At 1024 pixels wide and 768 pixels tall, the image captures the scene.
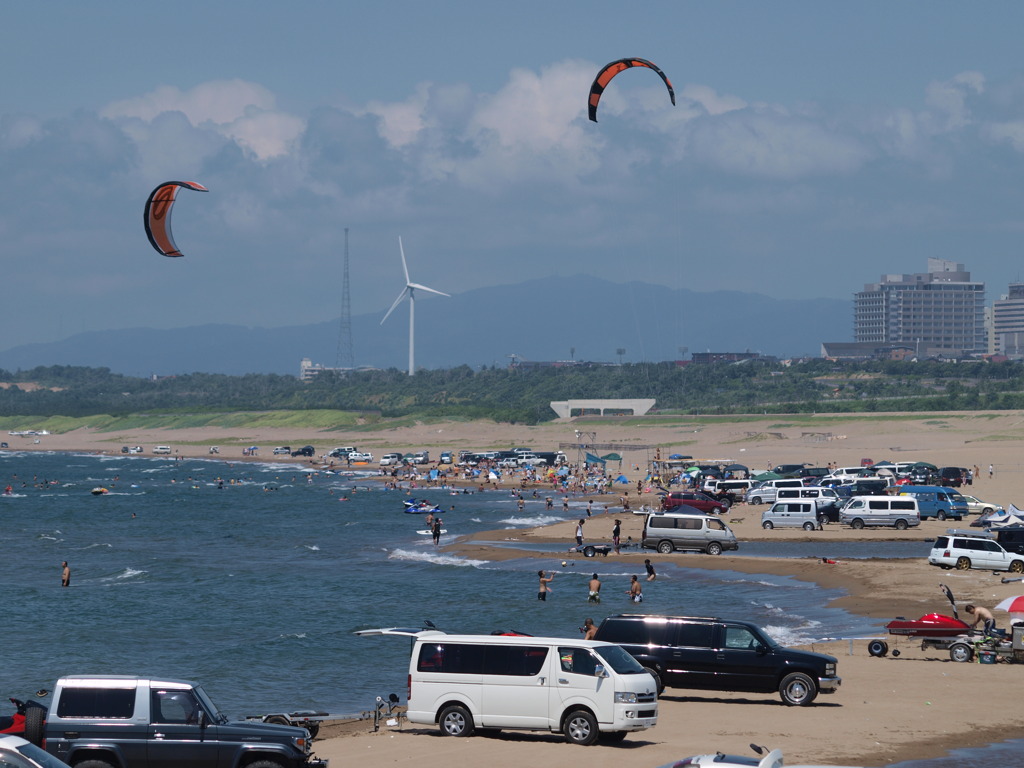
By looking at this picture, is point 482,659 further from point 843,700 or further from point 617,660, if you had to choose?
point 843,700

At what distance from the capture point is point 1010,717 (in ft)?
61.5

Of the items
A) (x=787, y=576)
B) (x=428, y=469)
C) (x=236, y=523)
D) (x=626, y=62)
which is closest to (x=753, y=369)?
(x=428, y=469)

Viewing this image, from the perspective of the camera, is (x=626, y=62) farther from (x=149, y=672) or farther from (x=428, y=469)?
(x=428, y=469)

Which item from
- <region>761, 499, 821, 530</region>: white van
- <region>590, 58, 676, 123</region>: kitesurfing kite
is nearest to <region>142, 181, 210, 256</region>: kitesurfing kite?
<region>590, 58, 676, 123</region>: kitesurfing kite

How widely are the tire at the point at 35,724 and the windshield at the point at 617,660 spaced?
723cm

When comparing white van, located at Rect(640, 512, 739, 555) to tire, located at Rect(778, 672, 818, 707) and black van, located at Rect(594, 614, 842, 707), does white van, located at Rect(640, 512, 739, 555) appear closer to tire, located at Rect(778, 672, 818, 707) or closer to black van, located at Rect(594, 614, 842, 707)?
black van, located at Rect(594, 614, 842, 707)

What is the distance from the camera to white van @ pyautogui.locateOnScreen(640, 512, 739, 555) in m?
44.3

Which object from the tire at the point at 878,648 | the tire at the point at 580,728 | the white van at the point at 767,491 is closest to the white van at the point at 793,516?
the white van at the point at 767,491

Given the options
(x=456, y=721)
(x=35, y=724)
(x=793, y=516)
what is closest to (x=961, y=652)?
(x=456, y=721)

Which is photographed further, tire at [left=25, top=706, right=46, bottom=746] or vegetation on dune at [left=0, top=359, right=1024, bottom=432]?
vegetation on dune at [left=0, top=359, right=1024, bottom=432]

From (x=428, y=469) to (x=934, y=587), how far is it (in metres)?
71.8

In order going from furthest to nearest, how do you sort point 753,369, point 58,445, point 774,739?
point 753,369, point 58,445, point 774,739

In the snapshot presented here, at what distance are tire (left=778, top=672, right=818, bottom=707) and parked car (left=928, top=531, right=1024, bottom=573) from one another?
18.3 m

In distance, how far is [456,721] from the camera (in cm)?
1775
